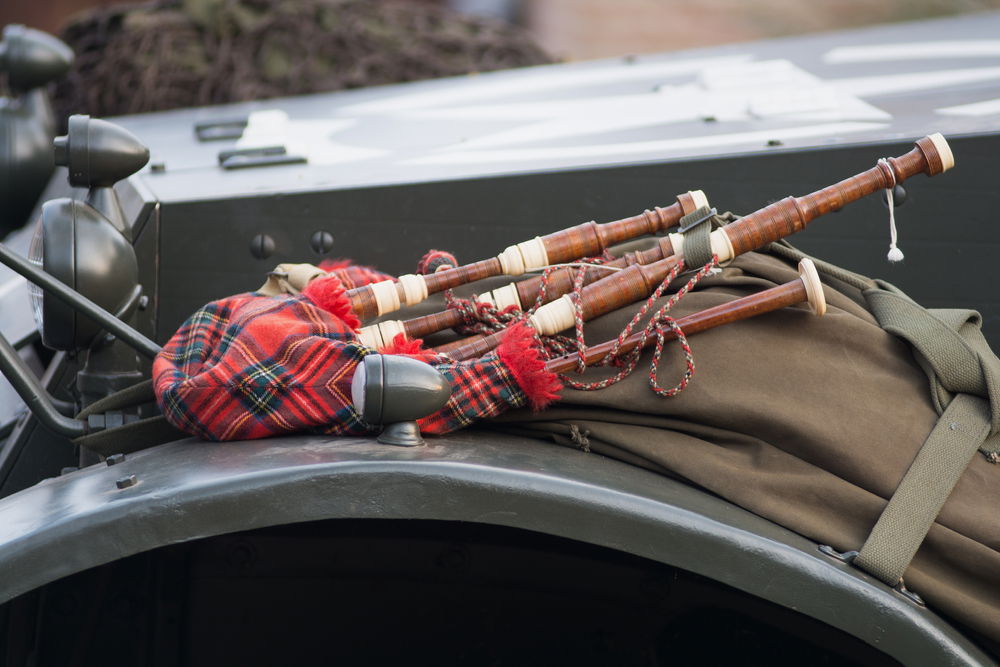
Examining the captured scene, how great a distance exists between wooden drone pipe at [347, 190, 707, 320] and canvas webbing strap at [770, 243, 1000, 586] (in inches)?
14.2

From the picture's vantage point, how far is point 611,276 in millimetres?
1566

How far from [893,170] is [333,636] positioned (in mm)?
1003

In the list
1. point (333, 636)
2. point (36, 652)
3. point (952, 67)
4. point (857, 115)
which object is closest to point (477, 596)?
point (333, 636)

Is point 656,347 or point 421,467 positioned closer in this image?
point 421,467

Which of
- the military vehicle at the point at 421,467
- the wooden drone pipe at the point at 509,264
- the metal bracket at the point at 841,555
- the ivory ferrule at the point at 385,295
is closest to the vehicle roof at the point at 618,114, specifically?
the military vehicle at the point at 421,467

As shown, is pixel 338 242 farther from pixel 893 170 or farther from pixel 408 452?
pixel 893 170

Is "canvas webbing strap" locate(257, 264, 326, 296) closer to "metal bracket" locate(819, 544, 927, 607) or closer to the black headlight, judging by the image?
the black headlight

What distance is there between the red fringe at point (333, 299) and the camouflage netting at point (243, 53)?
121 inches

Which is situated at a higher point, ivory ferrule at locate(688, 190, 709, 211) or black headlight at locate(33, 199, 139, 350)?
ivory ferrule at locate(688, 190, 709, 211)

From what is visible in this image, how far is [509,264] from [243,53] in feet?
11.0

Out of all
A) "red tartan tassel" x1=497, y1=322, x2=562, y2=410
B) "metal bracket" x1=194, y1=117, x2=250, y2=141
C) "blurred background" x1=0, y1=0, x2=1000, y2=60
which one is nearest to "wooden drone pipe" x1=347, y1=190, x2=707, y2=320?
"red tartan tassel" x1=497, y1=322, x2=562, y2=410

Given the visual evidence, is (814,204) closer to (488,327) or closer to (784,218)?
(784,218)

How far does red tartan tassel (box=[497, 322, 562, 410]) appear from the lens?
1.41 meters

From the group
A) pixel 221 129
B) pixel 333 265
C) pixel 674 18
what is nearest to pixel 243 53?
pixel 221 129
